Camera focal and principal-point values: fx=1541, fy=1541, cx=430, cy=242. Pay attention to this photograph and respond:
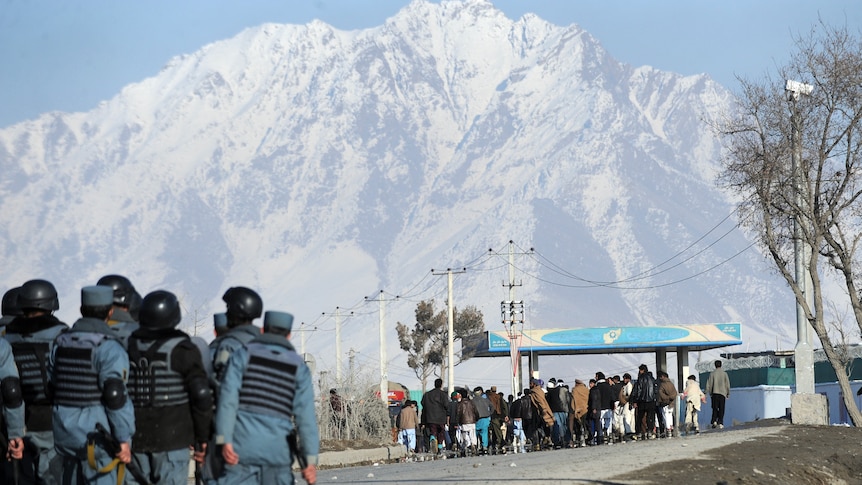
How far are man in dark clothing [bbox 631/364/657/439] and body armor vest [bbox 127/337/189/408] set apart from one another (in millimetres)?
20722

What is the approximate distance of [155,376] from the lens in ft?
33.7

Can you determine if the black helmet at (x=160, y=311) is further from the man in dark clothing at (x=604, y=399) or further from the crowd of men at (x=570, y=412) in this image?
the man in dark clothing at (x=604, y=399)

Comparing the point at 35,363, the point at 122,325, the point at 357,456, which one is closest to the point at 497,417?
the point at 357,456

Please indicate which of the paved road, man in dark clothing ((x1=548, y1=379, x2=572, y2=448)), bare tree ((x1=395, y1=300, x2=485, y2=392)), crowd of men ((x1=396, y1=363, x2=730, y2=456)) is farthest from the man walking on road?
bare tree ((x1=395, y1=300, x2=485, y2=392))

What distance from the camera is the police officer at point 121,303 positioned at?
1105cm

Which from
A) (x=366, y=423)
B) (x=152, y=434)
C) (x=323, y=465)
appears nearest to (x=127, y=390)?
(x=152, y=434)

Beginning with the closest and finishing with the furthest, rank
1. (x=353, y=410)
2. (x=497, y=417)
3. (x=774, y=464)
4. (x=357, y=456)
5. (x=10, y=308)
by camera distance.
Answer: (x=10, y=308), (x=774, y=464), (x=357, y=456), (x=353, y=410), (x=497, y=417)

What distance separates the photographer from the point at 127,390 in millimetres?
10234

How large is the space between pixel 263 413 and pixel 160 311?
116 cm

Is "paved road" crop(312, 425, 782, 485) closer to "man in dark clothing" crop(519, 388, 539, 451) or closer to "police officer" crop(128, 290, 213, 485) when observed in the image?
"man in dark clothing" crop(519, 388, 539, 451)

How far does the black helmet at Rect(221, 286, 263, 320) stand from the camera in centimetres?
1023

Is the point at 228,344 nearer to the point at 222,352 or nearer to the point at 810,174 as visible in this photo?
the point at 222,352

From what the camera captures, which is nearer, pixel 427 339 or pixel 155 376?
pixel 155 376

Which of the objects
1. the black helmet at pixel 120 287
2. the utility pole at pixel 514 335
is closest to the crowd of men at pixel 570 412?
the black helmet at pixel 120 287
